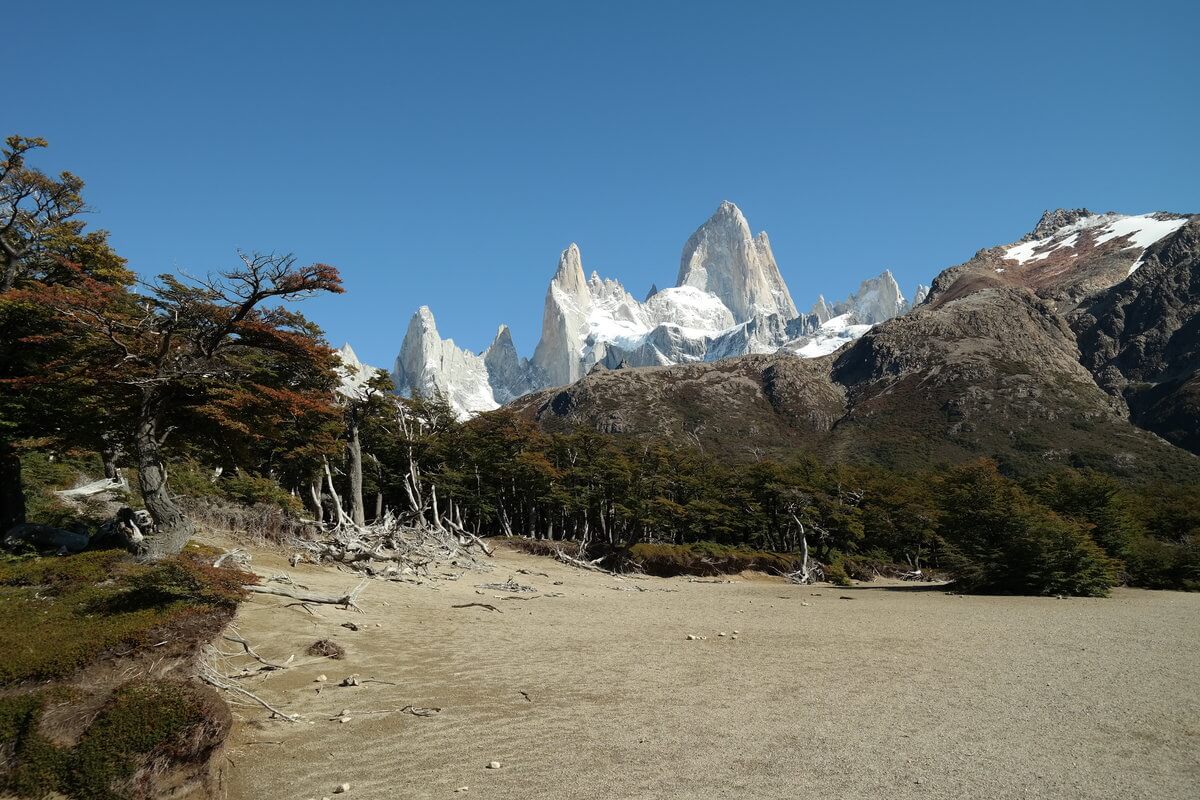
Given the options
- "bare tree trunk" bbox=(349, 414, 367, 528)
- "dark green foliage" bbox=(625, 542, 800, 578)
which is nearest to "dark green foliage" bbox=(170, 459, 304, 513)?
"bare tree trunk" bbox=(349, 414, 367, 528)

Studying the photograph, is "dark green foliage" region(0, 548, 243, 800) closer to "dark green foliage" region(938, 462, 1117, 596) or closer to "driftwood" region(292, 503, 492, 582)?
"driftwood" region(292, 503, 492, 582)

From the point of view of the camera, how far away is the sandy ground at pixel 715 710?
589 cm

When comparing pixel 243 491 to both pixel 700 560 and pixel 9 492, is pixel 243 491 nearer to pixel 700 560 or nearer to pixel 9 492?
pixel 9 492

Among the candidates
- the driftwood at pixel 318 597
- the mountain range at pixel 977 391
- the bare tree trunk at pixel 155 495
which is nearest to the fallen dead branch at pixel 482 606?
the driftwood at pixel 318 597

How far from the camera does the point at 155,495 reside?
994cm

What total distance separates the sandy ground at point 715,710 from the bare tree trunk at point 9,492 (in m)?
5.05

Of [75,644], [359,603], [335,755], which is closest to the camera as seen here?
[75,644]

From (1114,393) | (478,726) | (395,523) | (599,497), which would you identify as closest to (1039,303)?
(1114,393)

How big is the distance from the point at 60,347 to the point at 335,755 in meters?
10.6

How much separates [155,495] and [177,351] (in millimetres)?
2420

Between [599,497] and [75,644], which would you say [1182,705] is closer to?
[75,644]

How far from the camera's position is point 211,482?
2138 centimetres

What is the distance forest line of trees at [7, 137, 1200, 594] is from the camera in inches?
407

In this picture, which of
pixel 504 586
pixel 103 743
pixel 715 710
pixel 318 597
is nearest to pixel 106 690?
pixel 103 743
